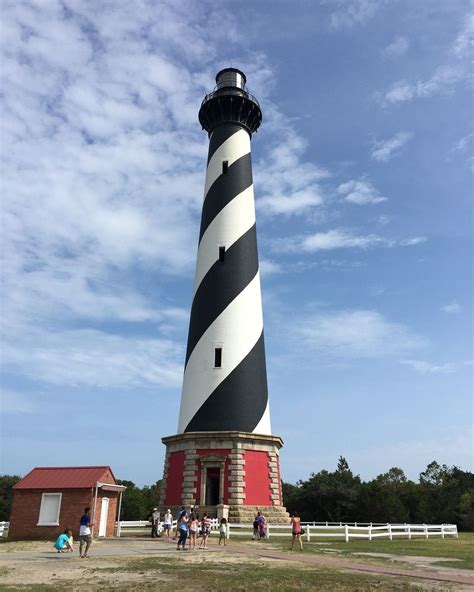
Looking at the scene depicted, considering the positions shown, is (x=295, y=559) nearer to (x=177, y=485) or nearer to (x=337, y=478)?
(x=177, y=485)

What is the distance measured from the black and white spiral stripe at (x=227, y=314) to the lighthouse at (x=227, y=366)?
50 mm

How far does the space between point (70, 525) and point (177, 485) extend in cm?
619

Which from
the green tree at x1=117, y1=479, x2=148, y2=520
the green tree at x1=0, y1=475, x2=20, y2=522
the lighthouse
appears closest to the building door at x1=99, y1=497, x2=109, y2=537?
the lighthouse

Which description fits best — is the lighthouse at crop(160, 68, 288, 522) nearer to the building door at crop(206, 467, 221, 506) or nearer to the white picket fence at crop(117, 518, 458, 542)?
the building door at crop(206, 467, 221, 506)

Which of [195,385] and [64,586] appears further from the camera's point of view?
[195,385]

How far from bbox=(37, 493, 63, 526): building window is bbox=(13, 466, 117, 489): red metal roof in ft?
1.18

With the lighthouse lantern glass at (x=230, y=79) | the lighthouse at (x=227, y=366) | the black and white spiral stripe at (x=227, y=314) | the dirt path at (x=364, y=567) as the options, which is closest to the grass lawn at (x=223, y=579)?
the dirt path at (x=364, y=567)

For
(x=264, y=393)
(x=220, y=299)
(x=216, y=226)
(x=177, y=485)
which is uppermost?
(x=216, y=226)

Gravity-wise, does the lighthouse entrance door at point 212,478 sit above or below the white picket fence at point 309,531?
above

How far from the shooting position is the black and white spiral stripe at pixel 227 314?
2533cm

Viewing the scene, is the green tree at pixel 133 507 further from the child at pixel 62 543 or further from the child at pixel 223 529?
the child at pixel 62 543

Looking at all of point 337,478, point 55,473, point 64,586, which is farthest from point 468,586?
point 337,478

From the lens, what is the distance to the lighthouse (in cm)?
2406

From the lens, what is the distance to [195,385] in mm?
26109
